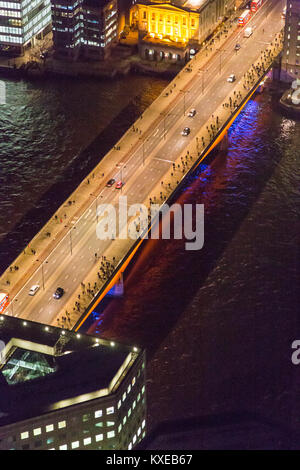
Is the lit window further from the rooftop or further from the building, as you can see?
the rooftop

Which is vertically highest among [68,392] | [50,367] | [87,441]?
[50,367]

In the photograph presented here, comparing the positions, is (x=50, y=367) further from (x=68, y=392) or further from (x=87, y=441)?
(x=87, y=441)

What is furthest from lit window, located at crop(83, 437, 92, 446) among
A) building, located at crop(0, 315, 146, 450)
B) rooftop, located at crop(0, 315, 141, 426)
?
rooftop, located at crop(0, 315, 141, 426)

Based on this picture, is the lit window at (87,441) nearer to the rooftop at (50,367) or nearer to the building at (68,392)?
the building at (68,392)

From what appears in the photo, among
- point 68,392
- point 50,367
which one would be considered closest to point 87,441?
point 68,392

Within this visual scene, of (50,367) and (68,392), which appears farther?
(50,367)
